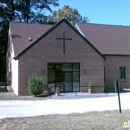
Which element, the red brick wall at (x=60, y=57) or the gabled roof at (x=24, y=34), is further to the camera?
the gabled roof at (x=24, y=34)

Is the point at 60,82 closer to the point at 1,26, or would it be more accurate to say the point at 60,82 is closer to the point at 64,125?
the point at 64,125

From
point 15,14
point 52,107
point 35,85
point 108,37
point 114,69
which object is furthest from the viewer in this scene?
point 15,14

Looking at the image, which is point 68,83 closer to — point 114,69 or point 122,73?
point 114,69

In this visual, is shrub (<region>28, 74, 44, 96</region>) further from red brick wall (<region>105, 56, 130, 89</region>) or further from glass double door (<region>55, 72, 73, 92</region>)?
red brick wall (<region>105, 56, 130, 89</region>)

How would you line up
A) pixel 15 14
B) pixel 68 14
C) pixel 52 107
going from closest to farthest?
pixel 52 107
pixel 15 14
pixel 68 14

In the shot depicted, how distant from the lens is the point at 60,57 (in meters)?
24.6

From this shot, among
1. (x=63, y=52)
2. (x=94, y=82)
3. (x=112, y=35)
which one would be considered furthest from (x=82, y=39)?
(x=112, y=35)

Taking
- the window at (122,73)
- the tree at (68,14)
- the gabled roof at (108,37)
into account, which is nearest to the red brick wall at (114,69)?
the window at (122,73)

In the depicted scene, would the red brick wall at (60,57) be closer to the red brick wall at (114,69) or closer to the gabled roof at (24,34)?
the gabled roof at (24,34)

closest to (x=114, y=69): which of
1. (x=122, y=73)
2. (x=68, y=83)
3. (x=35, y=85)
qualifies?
(x=122, y=73)

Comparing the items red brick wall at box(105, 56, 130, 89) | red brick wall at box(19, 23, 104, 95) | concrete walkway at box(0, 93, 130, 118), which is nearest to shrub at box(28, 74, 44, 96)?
red brick wall at box(19, 23, 104, 95)

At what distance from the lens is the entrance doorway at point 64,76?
25.0 metres

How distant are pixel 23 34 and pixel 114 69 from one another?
12.3 metres

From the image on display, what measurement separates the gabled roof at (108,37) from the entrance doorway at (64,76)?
657 centimetres
